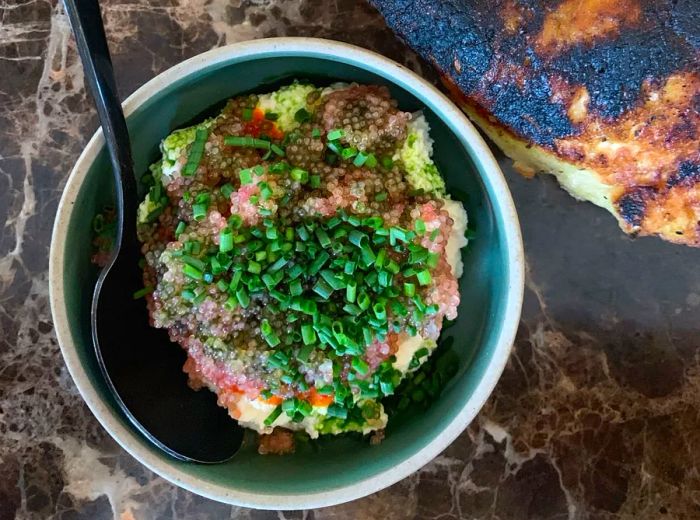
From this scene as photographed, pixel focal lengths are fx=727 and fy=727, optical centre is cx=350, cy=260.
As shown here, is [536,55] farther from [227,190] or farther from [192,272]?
[192,272]

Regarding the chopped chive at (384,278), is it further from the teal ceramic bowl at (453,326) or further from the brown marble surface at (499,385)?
the brown marble surface at (499,385)

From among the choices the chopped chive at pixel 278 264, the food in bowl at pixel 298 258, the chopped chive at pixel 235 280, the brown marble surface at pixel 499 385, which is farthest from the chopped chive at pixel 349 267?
the brown marble surface at pixel 499 385

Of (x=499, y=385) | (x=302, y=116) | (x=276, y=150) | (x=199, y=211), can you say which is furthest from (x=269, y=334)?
(x=499, y=385)

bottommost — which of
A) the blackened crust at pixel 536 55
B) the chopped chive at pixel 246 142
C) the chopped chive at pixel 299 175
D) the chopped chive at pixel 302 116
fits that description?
the chopped chive at pixel 299 175

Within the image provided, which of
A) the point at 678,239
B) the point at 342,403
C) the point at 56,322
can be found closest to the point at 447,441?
the point at 342,403

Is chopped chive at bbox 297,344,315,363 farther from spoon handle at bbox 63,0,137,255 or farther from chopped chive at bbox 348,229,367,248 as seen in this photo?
spoon handle at bbox 63,0,137,255

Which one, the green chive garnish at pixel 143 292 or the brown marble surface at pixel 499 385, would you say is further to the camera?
the brown marble surface at pixel 499 385
